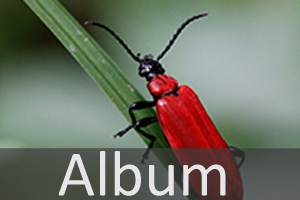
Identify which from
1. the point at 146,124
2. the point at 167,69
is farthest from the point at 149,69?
the point at 167,69

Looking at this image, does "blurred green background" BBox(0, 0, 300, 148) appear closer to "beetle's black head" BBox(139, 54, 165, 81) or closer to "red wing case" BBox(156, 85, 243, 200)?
"beetle's black head" BBox(139, 54, 165, 81)

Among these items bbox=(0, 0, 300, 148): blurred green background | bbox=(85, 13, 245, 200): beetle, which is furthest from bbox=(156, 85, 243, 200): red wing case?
bbox=(0, 0, 300, 148): blurred green background

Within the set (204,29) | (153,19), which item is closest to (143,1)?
(153,19)

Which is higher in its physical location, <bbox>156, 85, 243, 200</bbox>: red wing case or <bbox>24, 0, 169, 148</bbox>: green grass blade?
<bbox>24, 0, 169, 148</bbox>: green grass blade

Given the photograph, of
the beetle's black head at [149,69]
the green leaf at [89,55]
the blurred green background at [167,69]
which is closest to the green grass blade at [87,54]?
the green leaf at [89,55]

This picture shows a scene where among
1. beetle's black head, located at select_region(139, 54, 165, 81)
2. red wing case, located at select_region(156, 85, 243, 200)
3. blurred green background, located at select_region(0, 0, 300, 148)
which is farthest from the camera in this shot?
blurred green background, located at select_region(0, 0, 300, 148)

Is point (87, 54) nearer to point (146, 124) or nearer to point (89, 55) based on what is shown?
point (89, 55)

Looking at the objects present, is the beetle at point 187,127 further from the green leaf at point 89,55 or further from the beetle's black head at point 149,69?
the beetle's black head at point 149,69
